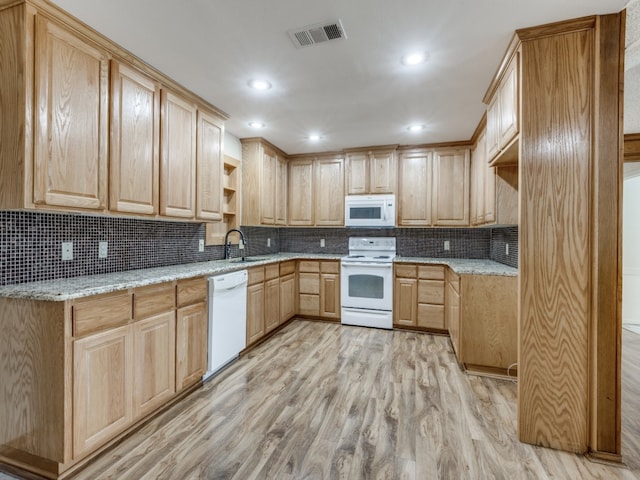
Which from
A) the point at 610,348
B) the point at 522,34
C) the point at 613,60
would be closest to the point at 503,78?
the point at 522,34

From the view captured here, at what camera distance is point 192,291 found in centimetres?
236

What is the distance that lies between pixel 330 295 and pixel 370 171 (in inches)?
71.9

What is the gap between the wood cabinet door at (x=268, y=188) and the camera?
4.02 metres

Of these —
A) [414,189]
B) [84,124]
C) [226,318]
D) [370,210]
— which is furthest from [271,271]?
[84,124]

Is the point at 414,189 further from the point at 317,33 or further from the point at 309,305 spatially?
the point at 317,33

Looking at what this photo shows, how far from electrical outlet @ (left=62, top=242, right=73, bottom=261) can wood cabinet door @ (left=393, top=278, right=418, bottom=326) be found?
3.31 metres

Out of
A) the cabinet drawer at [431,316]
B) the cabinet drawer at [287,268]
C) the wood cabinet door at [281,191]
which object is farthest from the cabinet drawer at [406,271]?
the wood cabinet door at [281,191]

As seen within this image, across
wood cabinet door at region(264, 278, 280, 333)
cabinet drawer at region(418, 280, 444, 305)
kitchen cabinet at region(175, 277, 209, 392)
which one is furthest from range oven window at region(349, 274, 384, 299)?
kitchen cabinet at region(175, 277, 209, 392)

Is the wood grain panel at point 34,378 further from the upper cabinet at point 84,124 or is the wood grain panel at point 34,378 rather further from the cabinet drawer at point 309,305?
the cabinet drawer at point 309,305

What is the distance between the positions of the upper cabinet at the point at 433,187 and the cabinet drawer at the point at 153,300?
3.08 metres

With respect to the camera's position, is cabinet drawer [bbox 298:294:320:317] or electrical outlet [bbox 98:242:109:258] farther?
cabinet drawer [bbox 298:294:320:317]

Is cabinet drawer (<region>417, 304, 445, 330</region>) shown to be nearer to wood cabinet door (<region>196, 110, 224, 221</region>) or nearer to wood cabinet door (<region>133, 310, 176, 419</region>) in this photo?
wood cabinet door (<region>196, 110, 224, 221</region>)

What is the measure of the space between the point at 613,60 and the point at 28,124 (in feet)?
10.0

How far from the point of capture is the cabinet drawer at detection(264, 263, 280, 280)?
3.57m
